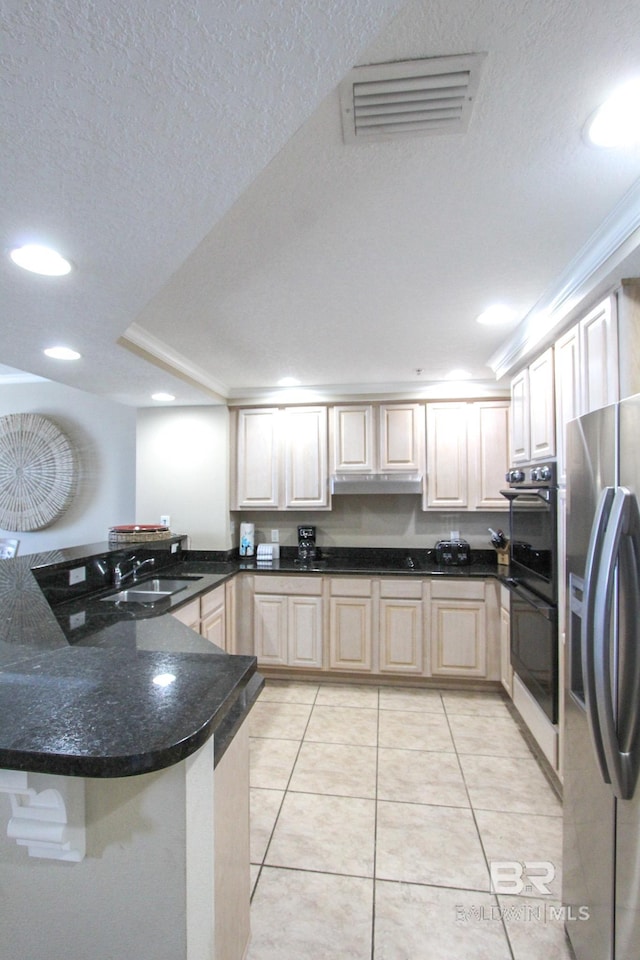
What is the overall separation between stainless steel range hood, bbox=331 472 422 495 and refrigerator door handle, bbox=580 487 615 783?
2454 millimetres

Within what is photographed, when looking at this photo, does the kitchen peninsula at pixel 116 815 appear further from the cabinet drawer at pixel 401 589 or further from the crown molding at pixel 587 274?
the cabinet drawer at pixel 401 589

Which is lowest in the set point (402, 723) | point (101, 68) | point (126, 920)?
point (402, 723)

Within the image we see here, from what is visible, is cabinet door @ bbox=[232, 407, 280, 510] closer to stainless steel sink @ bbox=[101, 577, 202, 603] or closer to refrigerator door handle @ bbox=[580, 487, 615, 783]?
stainless steel sink @ bbox=[101, 577, 202, 603]

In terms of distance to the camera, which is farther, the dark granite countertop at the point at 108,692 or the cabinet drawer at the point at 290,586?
the cabinet drawer at the point at 290,586

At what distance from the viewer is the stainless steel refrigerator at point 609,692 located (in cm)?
107

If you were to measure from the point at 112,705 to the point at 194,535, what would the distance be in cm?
291

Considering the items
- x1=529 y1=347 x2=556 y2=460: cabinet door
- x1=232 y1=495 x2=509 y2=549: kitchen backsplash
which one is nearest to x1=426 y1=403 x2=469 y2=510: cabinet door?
x1=232 y1=495 x2=509 y2=549: kitchen backsplash

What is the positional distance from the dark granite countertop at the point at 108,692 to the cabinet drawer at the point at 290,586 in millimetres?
1480

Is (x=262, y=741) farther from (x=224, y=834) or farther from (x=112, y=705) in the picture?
(x=112, y=705)

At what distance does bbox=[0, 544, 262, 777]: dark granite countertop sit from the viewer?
798 mm

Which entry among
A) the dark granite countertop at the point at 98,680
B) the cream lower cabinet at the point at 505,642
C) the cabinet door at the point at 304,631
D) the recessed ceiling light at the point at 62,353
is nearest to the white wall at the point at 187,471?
the cabinet door at the point at 304,631

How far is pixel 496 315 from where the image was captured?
2.28m

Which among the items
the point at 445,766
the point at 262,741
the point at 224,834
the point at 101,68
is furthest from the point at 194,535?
the point at 101,68

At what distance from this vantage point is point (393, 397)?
12.3 ft
